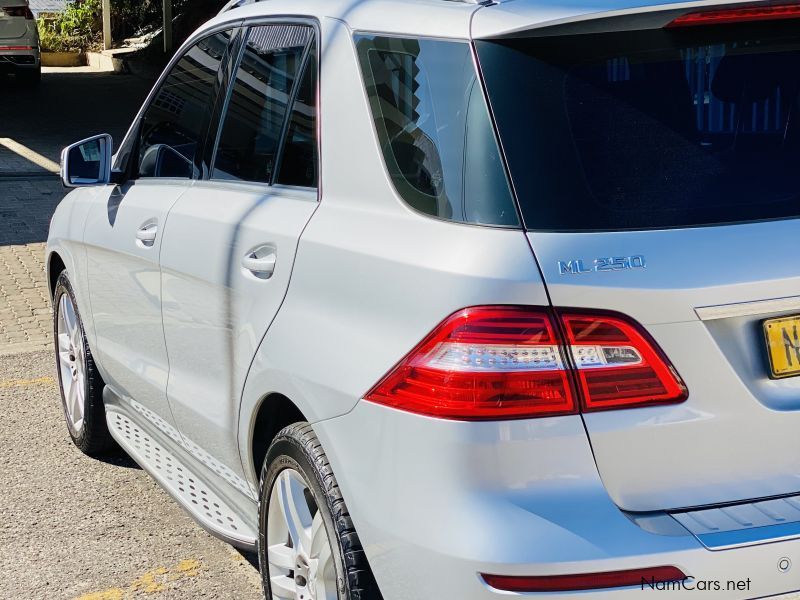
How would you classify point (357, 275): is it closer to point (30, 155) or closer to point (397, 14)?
→ point (397, 14)

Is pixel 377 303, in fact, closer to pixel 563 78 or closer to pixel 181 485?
pixel 563 78

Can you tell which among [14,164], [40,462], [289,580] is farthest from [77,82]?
[289,580]

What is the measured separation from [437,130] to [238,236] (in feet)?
2.96

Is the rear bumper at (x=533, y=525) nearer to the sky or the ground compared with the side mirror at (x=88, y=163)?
nearer to the ground

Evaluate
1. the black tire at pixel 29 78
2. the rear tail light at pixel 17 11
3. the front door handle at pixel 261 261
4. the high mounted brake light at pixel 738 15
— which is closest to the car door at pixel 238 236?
the front door handle at pixel 261 261

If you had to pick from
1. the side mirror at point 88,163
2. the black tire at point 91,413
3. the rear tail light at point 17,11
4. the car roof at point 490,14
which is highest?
the rear tail light at point 17,11

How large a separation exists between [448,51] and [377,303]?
594mm

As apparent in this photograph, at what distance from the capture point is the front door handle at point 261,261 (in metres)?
3.13

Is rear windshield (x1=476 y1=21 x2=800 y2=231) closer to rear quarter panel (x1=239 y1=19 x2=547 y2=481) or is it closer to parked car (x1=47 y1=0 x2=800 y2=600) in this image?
parked car (x1=47 y1=0 x2=800 y2=600)

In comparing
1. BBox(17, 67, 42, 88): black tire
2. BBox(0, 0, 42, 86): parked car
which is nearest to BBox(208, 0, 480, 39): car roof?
BBox(0, 0, 42, 86): parked car

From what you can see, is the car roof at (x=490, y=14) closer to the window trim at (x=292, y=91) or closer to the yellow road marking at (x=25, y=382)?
the window trim at (x=292, y=91)

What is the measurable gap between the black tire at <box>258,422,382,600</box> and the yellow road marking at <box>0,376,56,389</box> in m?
3.88

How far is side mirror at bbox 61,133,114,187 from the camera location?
4.51 metres

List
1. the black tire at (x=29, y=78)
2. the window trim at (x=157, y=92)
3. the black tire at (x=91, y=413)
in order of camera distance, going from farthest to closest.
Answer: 1. the black tire at (x=29, y=78)
2. the black tire at (x=91, y=413)
3. the window trim at (x=157, y=92)
